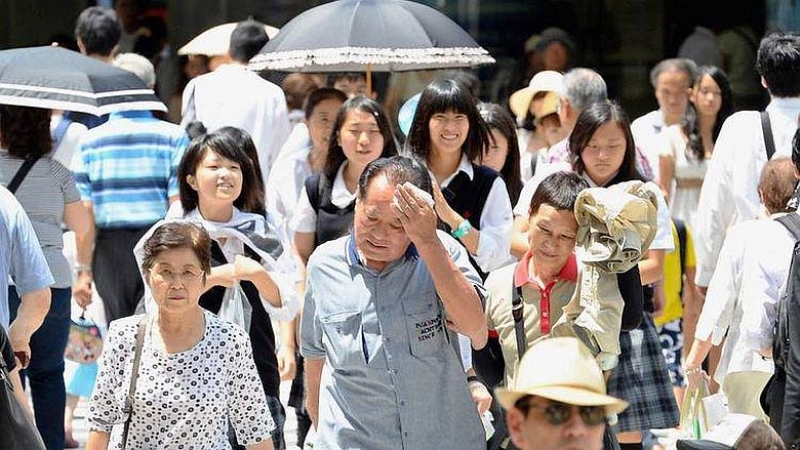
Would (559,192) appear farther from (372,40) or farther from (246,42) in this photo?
(246,42)

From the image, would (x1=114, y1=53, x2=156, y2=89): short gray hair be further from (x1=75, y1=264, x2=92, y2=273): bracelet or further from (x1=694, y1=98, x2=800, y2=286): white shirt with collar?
(x1=694, y1=98, x2=800, y2=286): white shirt with collar

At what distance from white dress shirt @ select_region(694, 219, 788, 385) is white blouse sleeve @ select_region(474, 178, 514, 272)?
3.09ft

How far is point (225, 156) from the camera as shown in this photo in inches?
267

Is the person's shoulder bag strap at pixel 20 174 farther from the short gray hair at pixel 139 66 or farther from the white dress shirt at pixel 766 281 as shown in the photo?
the white dress shirt at pixel 766 281

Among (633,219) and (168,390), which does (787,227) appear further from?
(168,390)

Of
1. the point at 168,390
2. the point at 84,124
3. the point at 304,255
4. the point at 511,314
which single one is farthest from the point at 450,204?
the point at 84,124

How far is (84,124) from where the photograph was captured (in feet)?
29.3

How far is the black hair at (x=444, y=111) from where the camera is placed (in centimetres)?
732

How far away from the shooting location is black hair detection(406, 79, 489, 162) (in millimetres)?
7320

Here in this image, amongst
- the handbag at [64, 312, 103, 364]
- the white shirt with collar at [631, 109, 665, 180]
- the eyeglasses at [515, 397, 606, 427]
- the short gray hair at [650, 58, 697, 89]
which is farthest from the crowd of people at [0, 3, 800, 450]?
the short gray hair at [650, 58, 697, 89]

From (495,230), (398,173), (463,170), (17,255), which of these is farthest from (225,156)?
(398,173)

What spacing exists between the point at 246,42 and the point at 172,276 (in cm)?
459

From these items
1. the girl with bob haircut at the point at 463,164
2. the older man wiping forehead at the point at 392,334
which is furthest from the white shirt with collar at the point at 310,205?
the older man wiping forehead at the point at 392,334

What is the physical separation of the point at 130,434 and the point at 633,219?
182 cm
